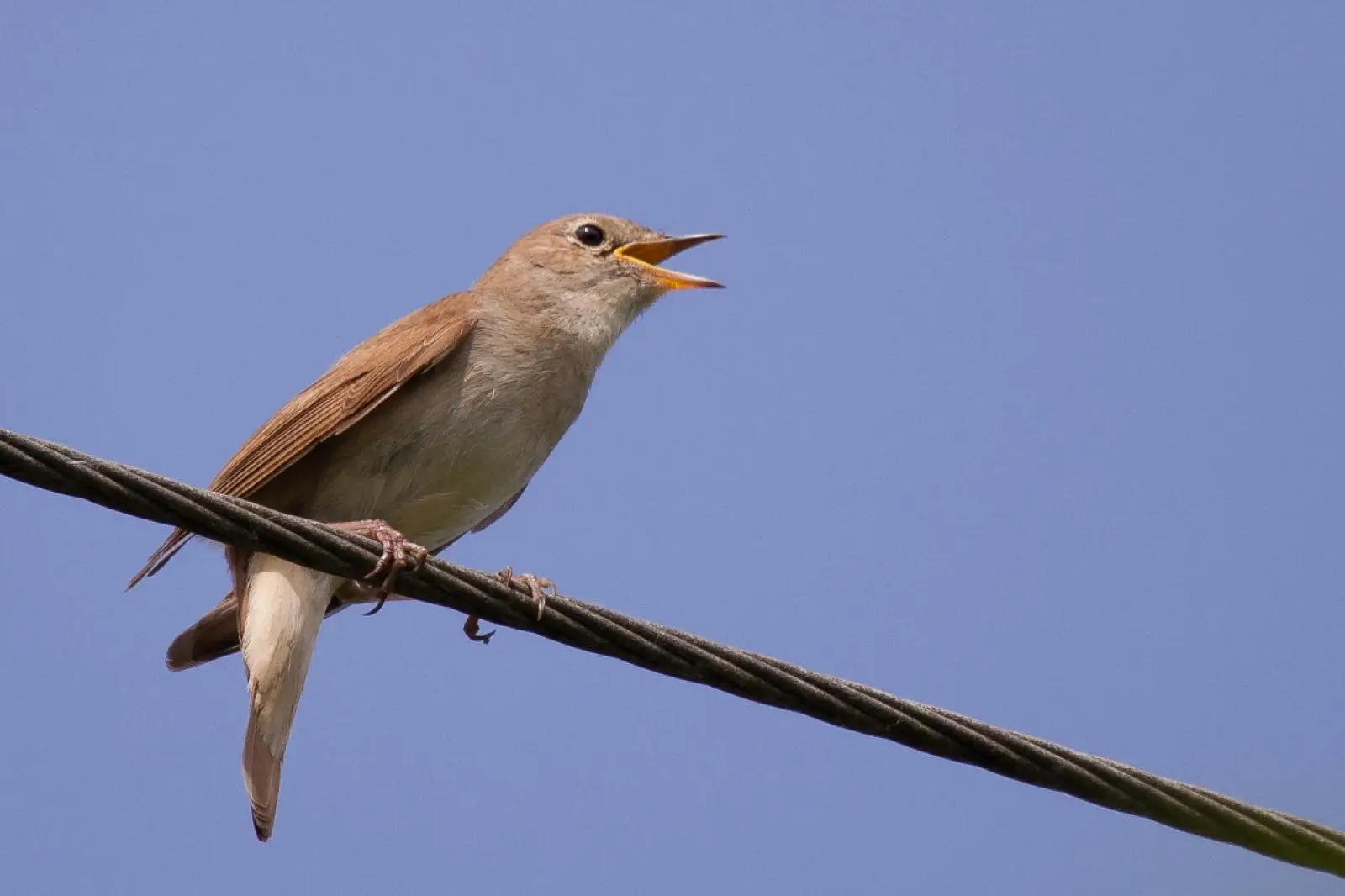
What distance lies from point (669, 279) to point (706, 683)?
3.70 meters

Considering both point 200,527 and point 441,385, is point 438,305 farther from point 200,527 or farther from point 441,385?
point 200,527

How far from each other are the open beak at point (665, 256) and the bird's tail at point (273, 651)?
2220 millimetres

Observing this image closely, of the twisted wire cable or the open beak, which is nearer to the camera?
the twisted wire cable

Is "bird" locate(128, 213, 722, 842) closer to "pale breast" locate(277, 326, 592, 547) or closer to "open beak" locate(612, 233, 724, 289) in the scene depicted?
"pale breast" locate(277, 326, 592, 547)

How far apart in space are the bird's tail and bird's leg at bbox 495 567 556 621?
49.6 inches

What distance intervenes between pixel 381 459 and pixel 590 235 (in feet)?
6.68

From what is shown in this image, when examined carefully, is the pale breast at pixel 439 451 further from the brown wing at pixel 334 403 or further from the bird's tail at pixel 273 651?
the bird's tail at pixel 273 651

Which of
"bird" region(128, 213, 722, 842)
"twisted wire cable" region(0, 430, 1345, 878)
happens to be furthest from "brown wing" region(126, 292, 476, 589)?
"twisted wire cable" region(0, 430, 1345, 878)

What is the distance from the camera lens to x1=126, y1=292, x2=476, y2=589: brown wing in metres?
6.54

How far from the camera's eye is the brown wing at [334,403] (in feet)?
21.5

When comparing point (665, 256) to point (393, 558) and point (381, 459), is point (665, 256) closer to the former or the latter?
point (381, 459)

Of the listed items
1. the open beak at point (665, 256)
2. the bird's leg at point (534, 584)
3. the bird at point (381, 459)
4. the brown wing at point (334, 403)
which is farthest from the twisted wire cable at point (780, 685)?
the open beak at point (665, 256)

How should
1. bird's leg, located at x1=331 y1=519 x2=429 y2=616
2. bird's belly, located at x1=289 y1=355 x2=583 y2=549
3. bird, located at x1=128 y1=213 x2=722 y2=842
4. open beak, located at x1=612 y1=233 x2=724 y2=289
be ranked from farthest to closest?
open beak, located at x1=612 y1=233 x2=724 y2=289
bird's belly, located at x1=289 y1=355 x2=583 y2=549
bird, located at x1=128 y1=213 x2=722 y2=842
bird's leg, located at x1=331 y1=519 x2=429 y2=616

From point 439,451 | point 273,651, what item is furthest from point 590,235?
point 273,651
